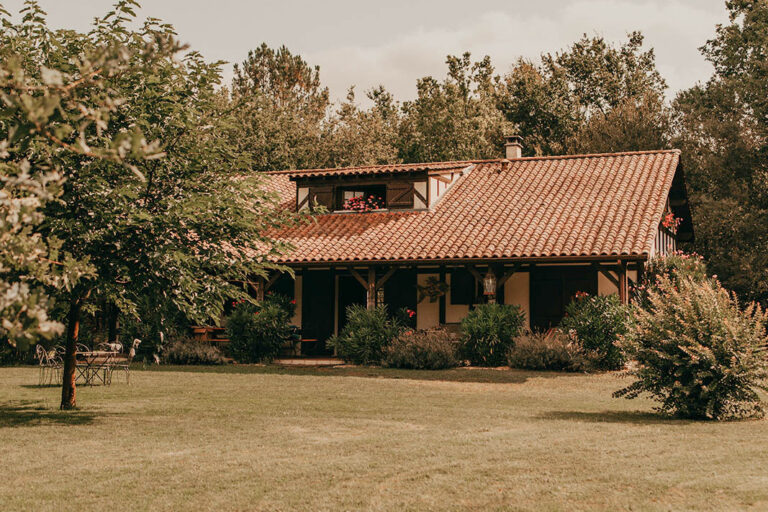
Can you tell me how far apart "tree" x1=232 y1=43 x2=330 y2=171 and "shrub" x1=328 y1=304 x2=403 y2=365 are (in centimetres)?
2070

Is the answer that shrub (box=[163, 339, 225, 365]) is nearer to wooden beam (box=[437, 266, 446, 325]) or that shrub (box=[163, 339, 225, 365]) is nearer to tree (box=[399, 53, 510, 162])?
wooden beam (box=[437, 266, 446, 325])

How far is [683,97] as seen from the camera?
38.1 m

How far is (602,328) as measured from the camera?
63.4 ft

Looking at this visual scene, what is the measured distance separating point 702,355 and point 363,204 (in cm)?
1621

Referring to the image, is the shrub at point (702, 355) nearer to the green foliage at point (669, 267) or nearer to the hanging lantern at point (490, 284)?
the hanging lantern at point (490, 284)

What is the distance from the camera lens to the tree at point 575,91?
149 ft


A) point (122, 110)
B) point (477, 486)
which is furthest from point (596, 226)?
point (477, 486)

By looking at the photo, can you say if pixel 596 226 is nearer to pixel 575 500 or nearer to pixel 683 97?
pixel 575 500

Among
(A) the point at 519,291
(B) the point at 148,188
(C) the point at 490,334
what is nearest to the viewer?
(B) the point at 148,188

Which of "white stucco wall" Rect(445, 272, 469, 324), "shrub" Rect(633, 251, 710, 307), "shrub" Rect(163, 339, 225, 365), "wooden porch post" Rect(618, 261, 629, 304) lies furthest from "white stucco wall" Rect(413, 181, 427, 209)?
"shrub" Rect(163, 339, 225, 365)

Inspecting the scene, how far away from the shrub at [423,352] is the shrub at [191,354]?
435 cm

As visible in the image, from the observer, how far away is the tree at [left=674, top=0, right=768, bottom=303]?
32.1 meters

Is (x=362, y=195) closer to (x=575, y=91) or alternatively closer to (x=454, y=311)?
(x=454, y=311)

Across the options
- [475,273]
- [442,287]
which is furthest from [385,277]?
[475,273]
